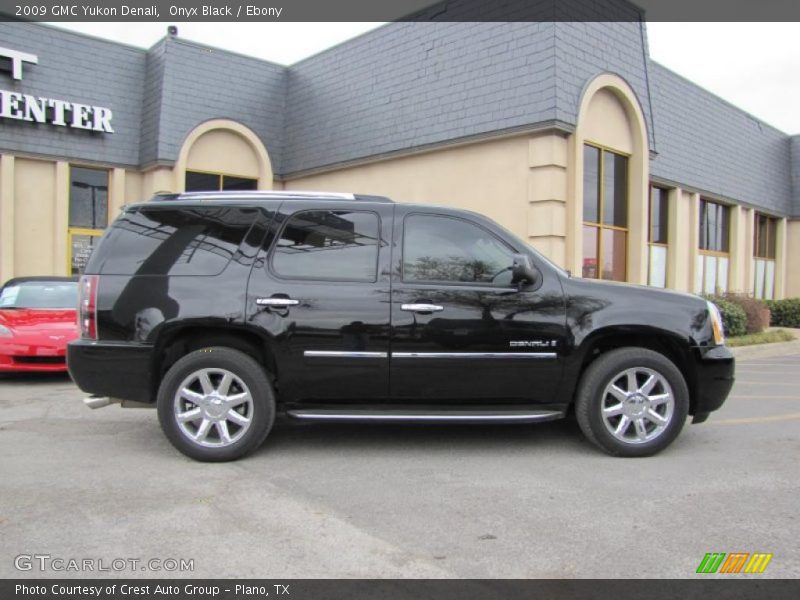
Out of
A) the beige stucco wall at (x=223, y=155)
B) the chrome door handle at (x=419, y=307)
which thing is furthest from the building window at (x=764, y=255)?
the chrome door handle at (x=419, y=307)

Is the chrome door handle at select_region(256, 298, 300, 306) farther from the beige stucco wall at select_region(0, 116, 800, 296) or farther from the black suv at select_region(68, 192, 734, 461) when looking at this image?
the beige stucco wall at select_region(0, 116, 800, 296)

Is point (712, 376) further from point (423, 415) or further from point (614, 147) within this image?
point (614, 147)

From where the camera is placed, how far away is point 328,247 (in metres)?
5.13

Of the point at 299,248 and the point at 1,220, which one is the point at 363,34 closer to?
the point at 1,220

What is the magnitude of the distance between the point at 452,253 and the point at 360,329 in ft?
3.10

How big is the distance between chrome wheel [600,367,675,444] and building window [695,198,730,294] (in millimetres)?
14754

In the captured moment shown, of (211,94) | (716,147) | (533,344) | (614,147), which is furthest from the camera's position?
(716,147)

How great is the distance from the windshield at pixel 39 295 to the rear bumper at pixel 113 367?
15.1 feet

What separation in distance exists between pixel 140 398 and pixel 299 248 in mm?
1671

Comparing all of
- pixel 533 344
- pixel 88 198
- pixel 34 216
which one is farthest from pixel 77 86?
pixel 533 344

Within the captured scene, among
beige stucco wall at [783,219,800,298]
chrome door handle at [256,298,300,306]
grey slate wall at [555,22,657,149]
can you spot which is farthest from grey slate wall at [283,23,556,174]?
beige stucco wall at [783,219,800,298]

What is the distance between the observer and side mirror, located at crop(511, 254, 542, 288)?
489cm

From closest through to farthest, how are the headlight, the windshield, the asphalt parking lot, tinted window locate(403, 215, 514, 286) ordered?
the asphalt parking lot → tinted window locate(403, 215, 514, 286) → the headlight → the windshield

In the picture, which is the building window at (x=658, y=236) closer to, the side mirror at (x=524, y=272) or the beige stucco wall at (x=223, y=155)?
the beige stucco wall at (x=223, y=155)
